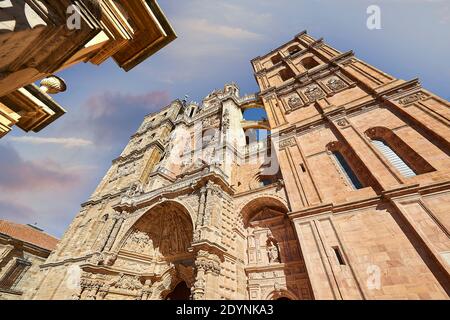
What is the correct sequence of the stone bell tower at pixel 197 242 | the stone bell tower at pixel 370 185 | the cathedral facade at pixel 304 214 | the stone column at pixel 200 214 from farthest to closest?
the stone column at pixel 200 214, the stone bell tower at pixel 197 242, the cathedral facade at pixel 304 214, the stone bell tower at pixel 370 185

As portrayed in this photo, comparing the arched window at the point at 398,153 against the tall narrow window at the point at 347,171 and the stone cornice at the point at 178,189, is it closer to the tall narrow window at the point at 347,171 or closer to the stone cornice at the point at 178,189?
the tall narrow window at the point at 347,171

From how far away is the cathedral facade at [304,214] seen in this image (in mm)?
7043

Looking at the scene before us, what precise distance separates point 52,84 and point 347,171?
1257 centimetres

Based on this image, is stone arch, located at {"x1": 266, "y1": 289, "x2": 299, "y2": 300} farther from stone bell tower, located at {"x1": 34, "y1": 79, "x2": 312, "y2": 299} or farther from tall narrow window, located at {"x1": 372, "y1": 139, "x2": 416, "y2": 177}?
tall narrow window, located at {"x1": 372, "y1": 139, "x2": 416, "y2": 177}

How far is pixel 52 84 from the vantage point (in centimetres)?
441

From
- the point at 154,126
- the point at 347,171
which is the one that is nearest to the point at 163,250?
the point at 347,171

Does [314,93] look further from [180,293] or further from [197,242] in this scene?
[180,293]

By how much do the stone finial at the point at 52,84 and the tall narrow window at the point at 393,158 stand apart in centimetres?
1287

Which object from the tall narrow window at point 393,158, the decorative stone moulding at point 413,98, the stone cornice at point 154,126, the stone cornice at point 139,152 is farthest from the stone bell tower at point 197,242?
the stone cornice at point 154,126

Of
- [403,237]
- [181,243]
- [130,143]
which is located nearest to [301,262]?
[403,237]

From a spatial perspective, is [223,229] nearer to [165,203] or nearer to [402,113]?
[165,203]

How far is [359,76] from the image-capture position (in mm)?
14672

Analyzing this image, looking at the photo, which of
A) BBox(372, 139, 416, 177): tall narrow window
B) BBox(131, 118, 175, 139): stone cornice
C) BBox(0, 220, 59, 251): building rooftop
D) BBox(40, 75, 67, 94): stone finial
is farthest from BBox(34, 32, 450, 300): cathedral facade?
BBox(131, 118, 175, 139): stone cornice
